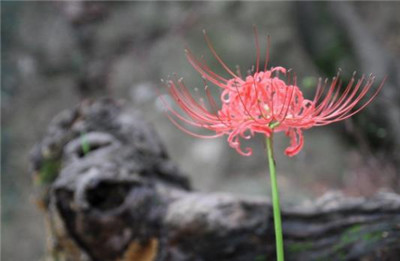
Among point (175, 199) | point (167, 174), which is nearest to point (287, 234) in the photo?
point (175, 199)

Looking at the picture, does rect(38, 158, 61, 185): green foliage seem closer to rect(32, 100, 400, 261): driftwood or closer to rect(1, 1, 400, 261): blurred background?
rect(32, 100, 400, 261): driftwood

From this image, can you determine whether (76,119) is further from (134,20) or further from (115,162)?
(134,20)

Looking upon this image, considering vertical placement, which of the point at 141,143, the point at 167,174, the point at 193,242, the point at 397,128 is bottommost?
the point at 193,242

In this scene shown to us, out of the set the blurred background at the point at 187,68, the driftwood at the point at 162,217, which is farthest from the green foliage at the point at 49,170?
the blurred background at the point at 187,68

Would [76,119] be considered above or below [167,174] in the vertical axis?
above

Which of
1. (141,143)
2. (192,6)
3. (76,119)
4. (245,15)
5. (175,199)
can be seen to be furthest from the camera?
(192,6)

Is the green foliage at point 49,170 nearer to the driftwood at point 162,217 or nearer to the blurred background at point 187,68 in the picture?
the driftwood at point 162,217

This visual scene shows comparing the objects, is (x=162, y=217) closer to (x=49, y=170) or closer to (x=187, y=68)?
(x=49, y=170)
